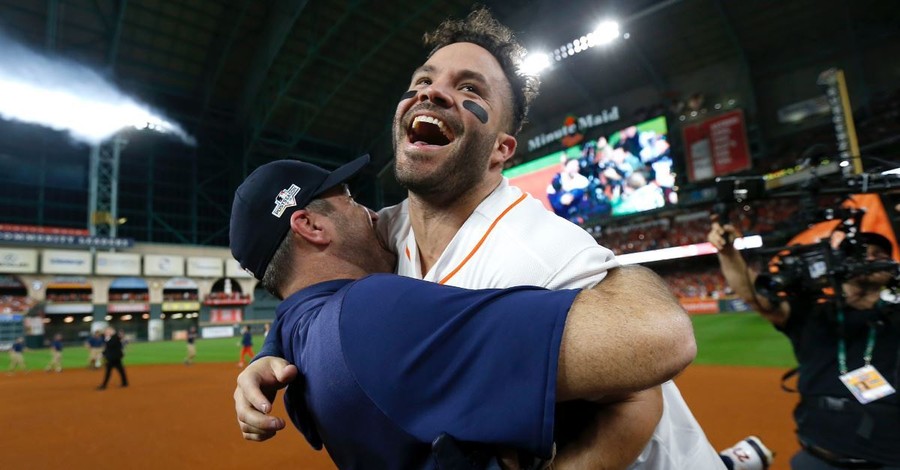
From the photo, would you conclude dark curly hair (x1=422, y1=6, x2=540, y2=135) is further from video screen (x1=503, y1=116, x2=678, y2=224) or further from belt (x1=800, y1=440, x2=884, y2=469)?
video screen (x1=503, y1=116, x2=678, y2=224)

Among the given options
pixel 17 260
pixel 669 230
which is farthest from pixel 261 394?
pixel 17 260

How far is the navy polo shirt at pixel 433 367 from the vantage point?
0.96 metres

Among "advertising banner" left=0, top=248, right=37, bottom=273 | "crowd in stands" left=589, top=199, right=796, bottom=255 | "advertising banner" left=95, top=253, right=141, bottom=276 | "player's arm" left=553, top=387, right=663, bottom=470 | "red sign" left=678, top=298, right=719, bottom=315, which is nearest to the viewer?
"player's arm" left=553, top=387, right=663, bottom=470

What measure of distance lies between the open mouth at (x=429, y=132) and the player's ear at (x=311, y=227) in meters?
0.46

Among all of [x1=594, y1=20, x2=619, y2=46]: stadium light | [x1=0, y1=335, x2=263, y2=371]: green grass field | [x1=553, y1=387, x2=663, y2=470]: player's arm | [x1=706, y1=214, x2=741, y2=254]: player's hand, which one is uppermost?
[x1=594, y1=20, x2=619, y2=46]: stadium light

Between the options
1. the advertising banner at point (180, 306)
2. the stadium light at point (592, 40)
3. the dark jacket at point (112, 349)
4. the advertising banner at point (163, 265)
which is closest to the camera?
the dark jacket at point (112, 349)

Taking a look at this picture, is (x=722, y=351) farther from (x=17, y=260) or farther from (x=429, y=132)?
(x=17, y=260)

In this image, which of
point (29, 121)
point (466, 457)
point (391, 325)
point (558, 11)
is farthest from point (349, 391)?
point (29, 121)

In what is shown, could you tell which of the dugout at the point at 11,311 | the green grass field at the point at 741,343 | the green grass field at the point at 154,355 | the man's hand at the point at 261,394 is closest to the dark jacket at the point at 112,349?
the green grass field at the point at 154,355

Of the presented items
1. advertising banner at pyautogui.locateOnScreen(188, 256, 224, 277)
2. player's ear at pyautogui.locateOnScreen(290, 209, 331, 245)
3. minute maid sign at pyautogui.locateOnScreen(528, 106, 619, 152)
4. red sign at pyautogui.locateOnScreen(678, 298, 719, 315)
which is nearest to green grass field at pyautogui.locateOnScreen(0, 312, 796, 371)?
red sign at pyautogui.locateOnScreen(678, 298, 719, 315)

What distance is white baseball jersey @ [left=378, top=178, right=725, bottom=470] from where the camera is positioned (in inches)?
50.1

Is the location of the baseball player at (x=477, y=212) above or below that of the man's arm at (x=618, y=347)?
above

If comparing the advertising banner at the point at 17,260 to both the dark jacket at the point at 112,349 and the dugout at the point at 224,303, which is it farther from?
the dark jacket at the point at 112,349

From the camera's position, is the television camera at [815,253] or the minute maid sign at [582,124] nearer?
the television camera at [815,253]
